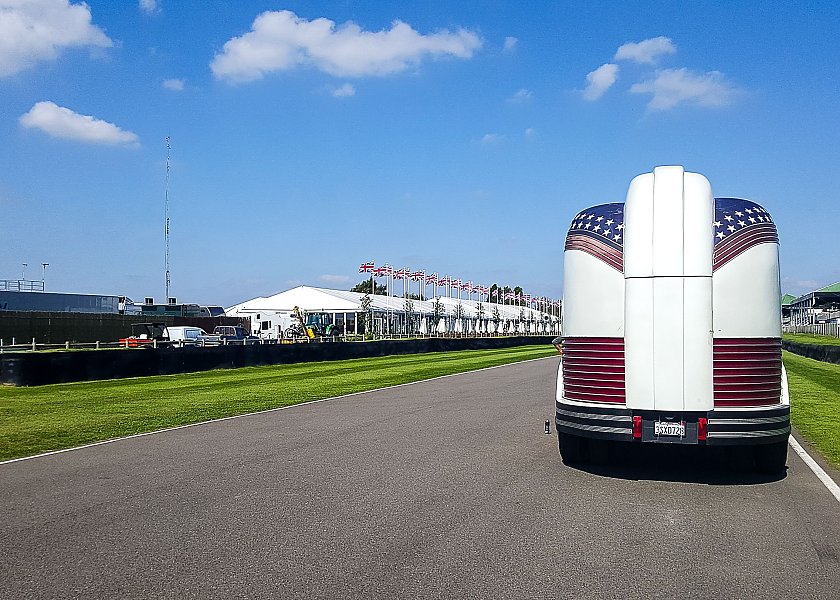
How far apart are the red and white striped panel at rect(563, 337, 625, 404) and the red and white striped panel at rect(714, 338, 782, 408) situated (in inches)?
39.5

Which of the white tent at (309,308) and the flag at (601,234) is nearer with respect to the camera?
the flag at (601,234)

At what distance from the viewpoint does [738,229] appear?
898 cm

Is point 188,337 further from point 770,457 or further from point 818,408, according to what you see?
point 770,457

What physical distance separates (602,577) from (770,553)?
1.61m

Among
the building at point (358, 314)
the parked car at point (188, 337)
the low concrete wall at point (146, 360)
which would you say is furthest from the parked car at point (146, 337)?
the low concrete wall at point (146, 360)

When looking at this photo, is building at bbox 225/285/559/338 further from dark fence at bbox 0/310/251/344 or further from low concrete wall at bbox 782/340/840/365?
low concrete wall at bbox 782/340/840/365

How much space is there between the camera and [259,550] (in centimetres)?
637

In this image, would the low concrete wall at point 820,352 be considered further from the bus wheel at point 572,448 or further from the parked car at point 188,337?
the parked car at point 188,337

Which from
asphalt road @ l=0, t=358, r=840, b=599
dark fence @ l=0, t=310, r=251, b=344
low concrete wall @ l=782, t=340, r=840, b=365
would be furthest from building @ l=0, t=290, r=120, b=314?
asphalt road @ l=0, t=358, r=840, b=599

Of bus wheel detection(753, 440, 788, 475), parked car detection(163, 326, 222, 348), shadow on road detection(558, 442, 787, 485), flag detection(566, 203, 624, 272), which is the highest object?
flag detection(566, 203, 624, 272)

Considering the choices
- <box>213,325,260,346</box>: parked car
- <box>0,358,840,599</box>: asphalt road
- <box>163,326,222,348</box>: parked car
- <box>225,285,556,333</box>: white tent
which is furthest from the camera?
<box>225,285,556,333</box>: white tent

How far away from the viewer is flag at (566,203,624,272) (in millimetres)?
9281

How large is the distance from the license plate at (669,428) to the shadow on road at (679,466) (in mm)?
1008

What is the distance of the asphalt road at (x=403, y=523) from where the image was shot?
563 centimetres
